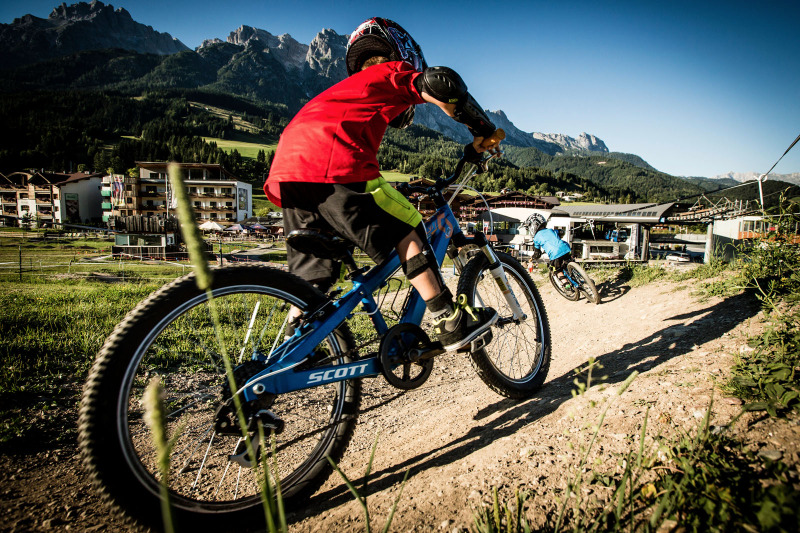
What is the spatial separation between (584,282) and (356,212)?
678 cm

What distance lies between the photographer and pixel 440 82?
217 centimetres

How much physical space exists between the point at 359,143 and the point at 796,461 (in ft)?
8.11

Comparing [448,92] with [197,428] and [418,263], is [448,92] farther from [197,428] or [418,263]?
[197,428]

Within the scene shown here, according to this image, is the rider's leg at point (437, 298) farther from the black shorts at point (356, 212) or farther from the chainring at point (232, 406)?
the chainring at point (232, 406)

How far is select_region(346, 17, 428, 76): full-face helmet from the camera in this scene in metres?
2.67

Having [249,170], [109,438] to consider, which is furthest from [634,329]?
[249,170]

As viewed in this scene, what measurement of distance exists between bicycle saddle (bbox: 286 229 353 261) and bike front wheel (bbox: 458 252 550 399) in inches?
43.5

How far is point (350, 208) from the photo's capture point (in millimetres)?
2148

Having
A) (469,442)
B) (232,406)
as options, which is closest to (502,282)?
(469,442)

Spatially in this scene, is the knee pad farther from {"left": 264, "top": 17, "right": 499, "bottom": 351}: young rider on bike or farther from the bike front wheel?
the bike front wheel

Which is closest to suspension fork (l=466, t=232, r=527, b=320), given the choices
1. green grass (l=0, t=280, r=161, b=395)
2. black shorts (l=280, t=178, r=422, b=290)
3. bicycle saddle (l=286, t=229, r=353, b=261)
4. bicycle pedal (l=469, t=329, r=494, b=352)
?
bicycle pedal (l=469, t=329, r=494, b=352)

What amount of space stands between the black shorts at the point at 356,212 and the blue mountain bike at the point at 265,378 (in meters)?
0.15

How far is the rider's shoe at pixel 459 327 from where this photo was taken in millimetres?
2531

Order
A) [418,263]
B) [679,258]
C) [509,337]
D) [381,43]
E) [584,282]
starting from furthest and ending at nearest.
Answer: [679,258] → [584,282] → [509,337] → [381,43] → [418,263]
